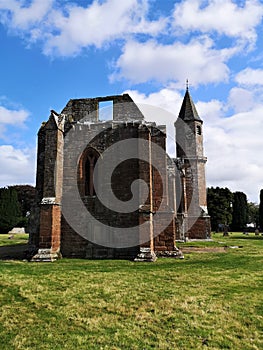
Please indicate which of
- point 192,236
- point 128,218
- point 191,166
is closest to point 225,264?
point 128,218

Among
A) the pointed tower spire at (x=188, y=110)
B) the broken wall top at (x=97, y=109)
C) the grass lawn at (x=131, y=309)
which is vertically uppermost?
the pointed tower spire at (x=188, y=110)

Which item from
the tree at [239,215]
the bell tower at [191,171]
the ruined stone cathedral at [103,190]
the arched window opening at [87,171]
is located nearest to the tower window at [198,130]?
the bell tower at [191,171]

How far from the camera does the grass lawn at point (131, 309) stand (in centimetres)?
529

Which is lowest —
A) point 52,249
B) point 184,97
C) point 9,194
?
point 52,249

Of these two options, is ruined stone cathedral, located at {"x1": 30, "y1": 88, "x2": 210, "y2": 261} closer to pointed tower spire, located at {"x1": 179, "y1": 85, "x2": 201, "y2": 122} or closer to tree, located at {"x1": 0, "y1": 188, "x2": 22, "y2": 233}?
pointed tower spire, located at {"x1": 179, "y1": 85, "x2": 201, "y2": 122}

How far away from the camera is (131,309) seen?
22.5 ft

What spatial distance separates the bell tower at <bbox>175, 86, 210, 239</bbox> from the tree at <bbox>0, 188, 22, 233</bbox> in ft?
88.4

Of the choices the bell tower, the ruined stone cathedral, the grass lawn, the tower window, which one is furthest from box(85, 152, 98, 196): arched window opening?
the tower window

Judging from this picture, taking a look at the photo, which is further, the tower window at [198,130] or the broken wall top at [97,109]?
the tower window at [198,130]

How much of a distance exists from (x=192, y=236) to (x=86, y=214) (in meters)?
15.6

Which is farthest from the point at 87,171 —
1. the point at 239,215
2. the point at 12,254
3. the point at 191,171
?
the point at 239,215

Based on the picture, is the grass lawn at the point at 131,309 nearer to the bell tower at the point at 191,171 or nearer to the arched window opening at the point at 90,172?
the arched window opening at the point at 90,172

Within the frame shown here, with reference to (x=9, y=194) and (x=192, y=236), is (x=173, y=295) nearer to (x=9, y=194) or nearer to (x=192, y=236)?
(x=192, y=236)

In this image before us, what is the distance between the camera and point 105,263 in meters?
13.4
